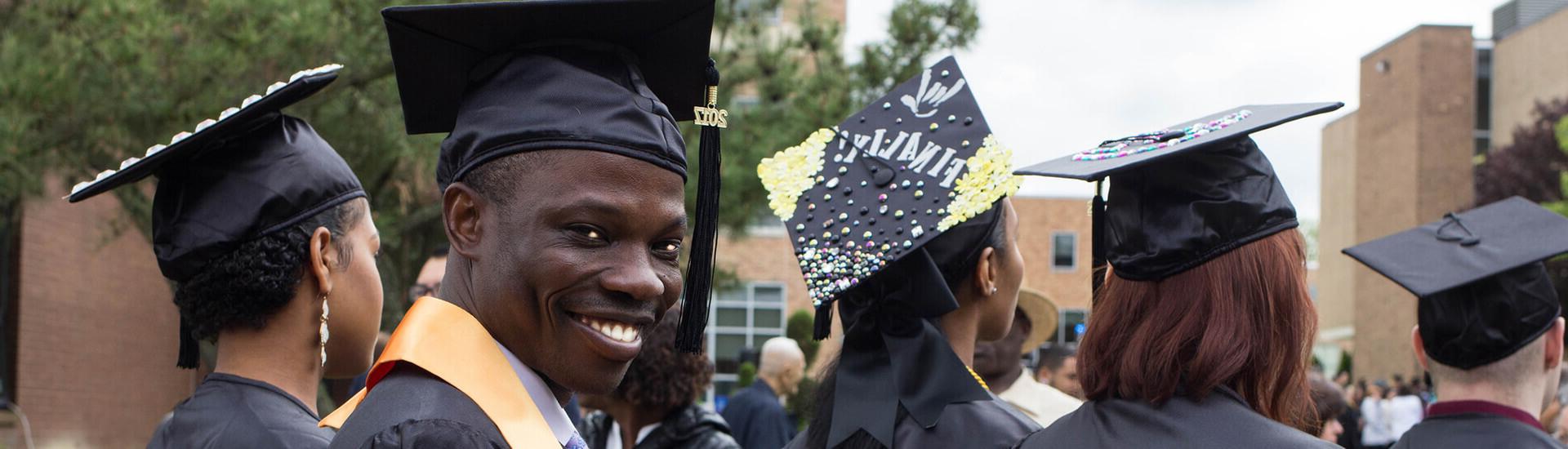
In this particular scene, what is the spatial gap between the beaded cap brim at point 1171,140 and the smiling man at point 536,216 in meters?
0.83

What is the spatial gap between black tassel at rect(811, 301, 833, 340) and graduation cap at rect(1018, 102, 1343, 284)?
92 cm

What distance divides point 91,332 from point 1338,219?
39.3 m

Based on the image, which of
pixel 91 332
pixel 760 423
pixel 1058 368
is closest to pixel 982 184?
pixel 760 423

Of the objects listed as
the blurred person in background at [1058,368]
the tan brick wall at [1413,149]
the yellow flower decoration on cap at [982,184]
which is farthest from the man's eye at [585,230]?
the tan brick wall at [1413,149]

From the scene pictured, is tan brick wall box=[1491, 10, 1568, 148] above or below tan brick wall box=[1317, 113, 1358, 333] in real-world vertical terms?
above

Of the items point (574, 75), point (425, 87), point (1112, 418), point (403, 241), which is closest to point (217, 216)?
point (425, 87)

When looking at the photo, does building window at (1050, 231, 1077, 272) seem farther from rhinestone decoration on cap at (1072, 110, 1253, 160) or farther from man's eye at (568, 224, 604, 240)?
man's eye at (568, 224, 604, 240)

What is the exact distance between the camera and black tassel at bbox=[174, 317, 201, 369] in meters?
3.31

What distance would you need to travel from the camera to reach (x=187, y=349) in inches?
132

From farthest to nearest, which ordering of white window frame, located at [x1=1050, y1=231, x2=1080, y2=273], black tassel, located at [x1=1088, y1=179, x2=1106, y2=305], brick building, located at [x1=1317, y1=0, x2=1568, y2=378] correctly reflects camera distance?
white window frame, located at [x1=1050, y1=231, x2=1080, y2=273]
brick building, located at [x1=1317, y1=0, x2=1568, y2=378]
black tassel, located at [x1=1088, y1=179, x2=1106, y2=305]

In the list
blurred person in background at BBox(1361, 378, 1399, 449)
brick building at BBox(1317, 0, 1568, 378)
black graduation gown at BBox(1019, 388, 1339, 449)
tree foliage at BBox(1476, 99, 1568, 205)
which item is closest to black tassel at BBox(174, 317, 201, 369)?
black graduation gown at BBox(1019, 388, 1339, 449)

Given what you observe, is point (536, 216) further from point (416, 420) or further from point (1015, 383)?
point (1015, 383)

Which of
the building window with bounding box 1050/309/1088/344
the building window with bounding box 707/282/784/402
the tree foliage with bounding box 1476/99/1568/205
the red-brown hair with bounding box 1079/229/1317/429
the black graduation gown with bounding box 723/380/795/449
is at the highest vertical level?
the red-brown hair with bounding box 1079/229/1317/429

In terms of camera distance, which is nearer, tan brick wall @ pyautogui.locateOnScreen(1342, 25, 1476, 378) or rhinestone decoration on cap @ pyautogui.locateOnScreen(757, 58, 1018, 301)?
rhinestone decoration on cap @ pyautogui.locateOnScreen(757, 58, 1018, 301)
